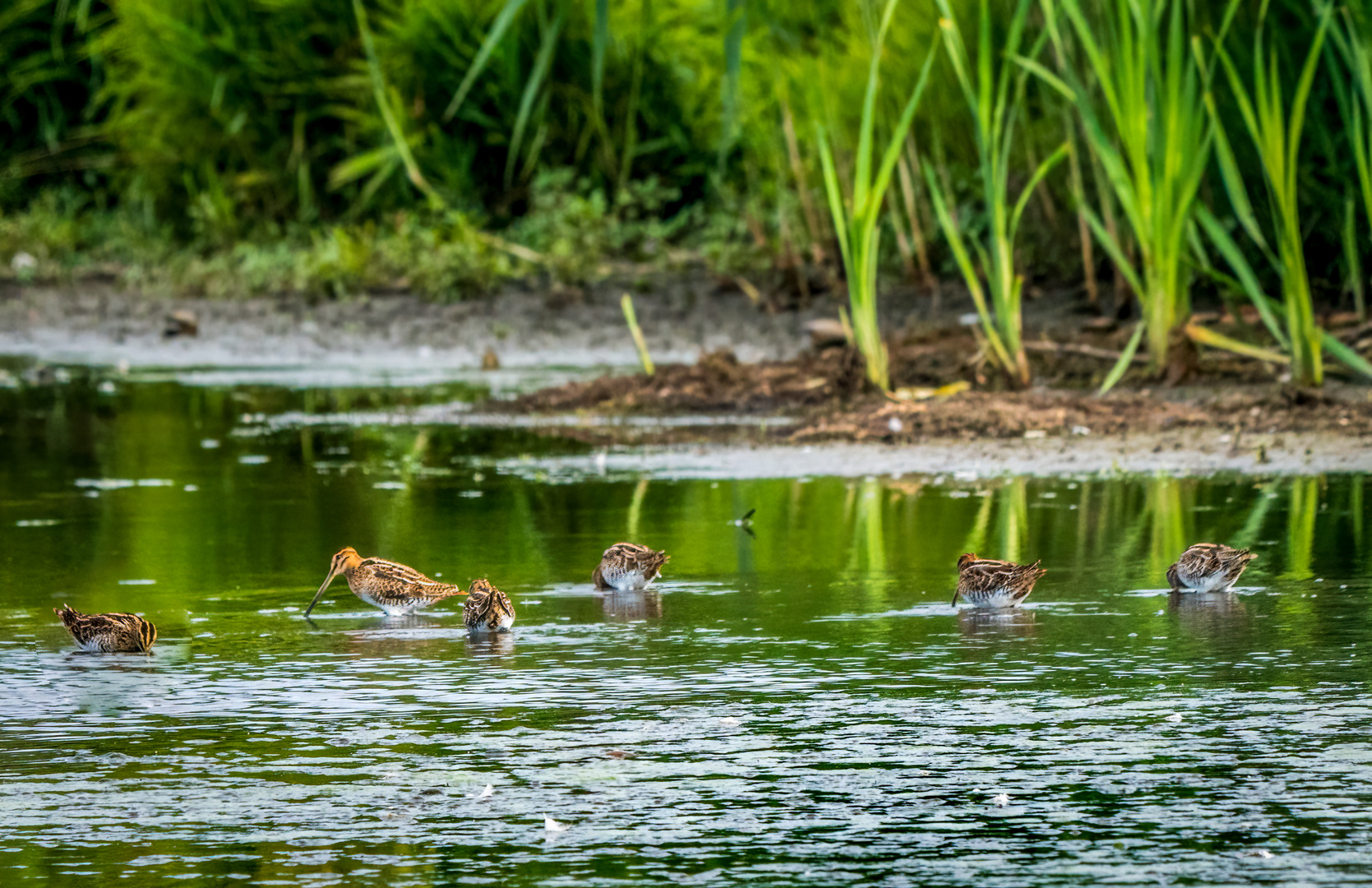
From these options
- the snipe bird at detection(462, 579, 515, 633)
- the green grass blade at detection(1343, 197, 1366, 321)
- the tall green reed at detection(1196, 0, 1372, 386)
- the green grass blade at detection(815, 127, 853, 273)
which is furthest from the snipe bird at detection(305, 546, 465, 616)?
the green grass blade at detection(1343, 197, 1366, 321)

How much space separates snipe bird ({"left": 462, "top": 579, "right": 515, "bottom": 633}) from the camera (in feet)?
21.3

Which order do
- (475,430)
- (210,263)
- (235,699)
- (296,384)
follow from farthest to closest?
(210,263) → (296,384) → (475,430) → (235,699)

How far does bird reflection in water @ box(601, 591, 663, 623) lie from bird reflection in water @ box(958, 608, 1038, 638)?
963mm

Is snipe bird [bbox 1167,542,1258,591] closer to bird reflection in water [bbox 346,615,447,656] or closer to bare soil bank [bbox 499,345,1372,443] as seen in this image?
bird reflection in water [bbox 346,615,447,656]

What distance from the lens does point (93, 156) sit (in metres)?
28.1

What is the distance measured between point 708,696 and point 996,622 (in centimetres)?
134

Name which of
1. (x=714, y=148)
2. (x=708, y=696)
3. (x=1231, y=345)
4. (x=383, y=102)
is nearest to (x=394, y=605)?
(x=708, y=696)

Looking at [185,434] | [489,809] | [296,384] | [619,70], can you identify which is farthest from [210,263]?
[489,809]

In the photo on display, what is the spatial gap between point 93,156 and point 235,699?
23.8 meters

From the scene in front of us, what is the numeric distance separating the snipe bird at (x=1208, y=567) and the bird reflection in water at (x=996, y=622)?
1.83 ft

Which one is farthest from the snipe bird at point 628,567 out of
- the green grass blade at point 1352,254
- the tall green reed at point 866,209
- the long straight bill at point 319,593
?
the green grass blade at point 1352,254

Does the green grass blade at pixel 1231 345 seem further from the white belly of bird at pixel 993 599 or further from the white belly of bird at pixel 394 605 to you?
the white belly of bird at pixel 394 605

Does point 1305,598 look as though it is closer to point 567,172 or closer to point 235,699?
point 235,699

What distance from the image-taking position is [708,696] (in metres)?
5.65
